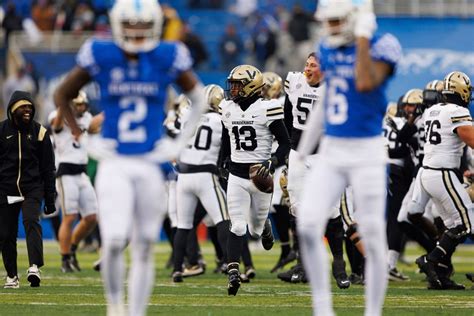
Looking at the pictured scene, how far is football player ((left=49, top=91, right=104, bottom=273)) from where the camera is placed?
14445 millimetres

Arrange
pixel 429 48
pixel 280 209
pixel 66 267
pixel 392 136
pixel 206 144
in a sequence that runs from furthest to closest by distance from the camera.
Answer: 1. pixel 429 48
2. pixel 66 267
3. pixel 280 209
4. pixel 392 136
5. pixel 206 144

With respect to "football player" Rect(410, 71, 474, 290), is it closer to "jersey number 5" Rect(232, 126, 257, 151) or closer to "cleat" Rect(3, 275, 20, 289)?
"jersey number 5" Rect(232, 126, 257, 151)

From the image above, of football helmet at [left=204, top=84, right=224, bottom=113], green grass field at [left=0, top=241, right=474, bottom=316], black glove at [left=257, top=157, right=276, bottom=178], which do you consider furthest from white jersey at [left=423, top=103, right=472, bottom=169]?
football helmet at [left=204, top=84, right=224, bottom=113]

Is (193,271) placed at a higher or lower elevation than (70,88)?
lower

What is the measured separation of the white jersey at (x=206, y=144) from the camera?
12.5 m

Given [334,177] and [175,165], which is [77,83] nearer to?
[334,177]

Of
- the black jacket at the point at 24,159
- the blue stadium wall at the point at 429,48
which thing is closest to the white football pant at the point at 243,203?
the black jacket at the point at 24,159

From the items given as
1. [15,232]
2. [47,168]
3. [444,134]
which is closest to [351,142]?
[444,134]

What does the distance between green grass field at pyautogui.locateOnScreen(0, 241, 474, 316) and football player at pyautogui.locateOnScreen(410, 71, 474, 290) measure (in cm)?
36

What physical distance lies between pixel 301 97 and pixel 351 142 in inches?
158

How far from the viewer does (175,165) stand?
1358 cm

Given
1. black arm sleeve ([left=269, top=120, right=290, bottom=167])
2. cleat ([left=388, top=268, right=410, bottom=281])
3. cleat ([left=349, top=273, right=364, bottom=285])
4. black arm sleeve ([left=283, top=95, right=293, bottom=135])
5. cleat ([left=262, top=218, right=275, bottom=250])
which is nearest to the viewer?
black arm sleeve ([left=269, top=120, right=290, bottom=167])

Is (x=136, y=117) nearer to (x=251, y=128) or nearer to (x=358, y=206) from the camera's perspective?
(x=358, y=206)

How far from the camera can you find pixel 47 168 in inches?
452
